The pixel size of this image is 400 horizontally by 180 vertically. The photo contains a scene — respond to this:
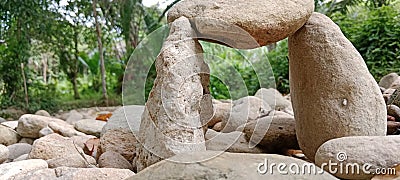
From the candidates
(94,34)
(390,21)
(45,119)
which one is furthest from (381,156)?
(94,34)

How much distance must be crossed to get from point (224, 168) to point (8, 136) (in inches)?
106

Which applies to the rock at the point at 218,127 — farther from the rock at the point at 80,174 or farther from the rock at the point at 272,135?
the rock at the point at 80,174

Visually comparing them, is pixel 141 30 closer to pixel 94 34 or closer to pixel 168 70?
pixel 94 34

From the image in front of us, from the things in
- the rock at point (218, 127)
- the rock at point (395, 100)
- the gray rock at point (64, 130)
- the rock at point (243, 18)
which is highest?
the rock at point (243, 18)

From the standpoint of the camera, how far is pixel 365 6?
7.65m

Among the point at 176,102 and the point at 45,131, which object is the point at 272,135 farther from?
the point at 45,131

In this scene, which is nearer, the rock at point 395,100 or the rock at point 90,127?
the rock at point 395,100

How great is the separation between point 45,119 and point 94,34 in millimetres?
5444

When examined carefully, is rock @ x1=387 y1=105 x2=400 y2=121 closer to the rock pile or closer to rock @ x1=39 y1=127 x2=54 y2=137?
the rock pile

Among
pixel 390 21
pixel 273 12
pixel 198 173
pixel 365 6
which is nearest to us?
pixel 198 173

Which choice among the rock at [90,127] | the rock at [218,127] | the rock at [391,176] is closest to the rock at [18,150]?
the rock at [90,127]

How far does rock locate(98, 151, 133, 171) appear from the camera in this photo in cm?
212

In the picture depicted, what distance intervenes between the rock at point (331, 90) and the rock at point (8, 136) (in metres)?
2.37

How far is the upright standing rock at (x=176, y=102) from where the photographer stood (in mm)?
1828
